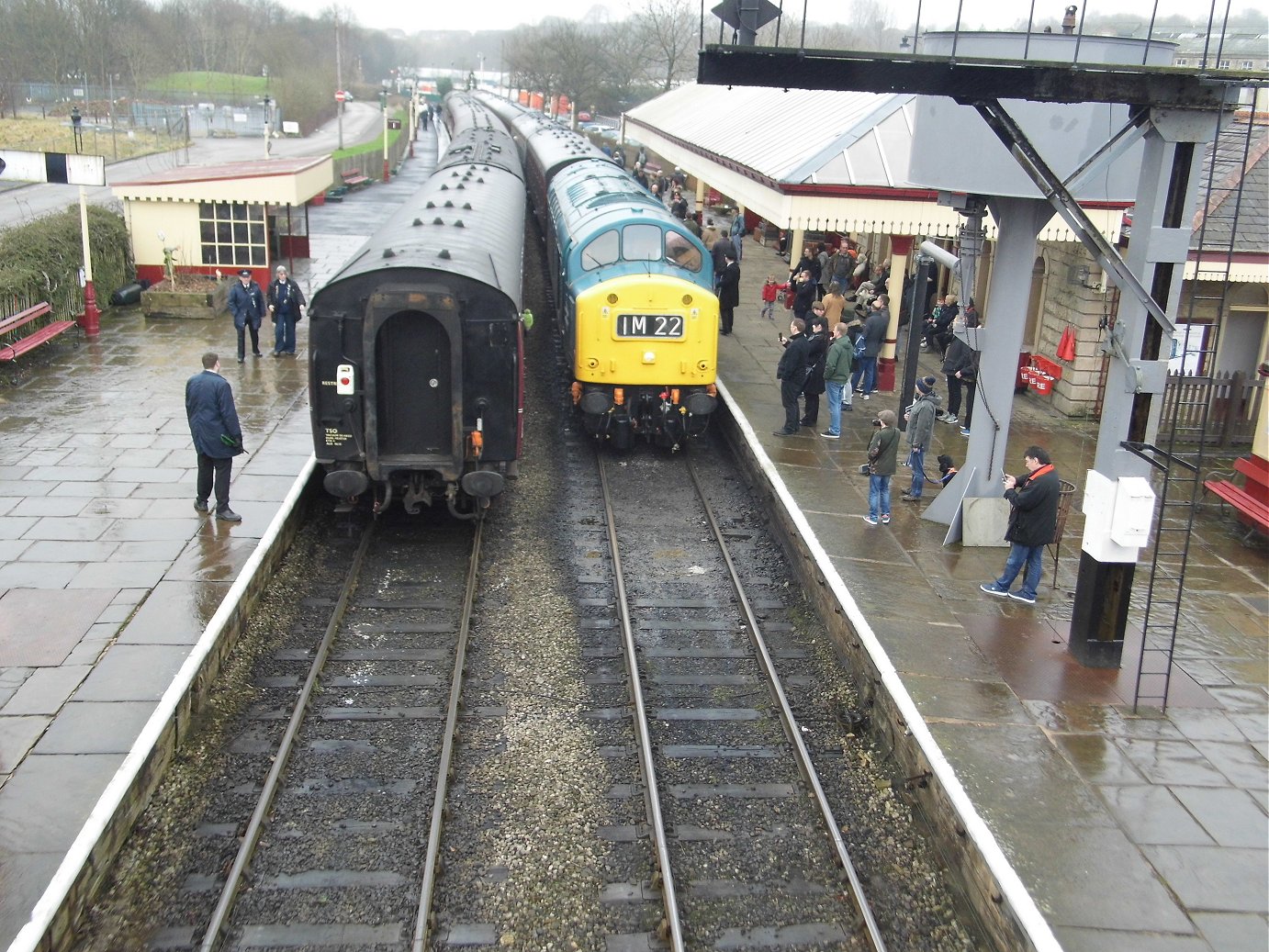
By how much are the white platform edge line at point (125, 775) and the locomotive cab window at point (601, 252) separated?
6.02 metres

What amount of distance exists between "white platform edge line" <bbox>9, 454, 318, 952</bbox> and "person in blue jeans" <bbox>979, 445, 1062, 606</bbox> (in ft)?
20.9

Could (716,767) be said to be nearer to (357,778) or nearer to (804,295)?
(357,778)

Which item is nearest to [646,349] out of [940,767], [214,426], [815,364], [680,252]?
[680,252]

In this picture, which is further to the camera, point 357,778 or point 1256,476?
point 1256,476

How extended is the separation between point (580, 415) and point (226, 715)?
7.86m

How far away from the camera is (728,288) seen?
1864 cm

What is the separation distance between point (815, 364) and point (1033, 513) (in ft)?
16.7

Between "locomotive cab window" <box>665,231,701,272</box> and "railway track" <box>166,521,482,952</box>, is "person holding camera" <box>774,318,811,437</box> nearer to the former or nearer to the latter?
"locomotive cab window" <box>665,231,701,272</box>

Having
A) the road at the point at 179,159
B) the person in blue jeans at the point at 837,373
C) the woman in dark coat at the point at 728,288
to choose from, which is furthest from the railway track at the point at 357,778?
the road at the point at 179,159

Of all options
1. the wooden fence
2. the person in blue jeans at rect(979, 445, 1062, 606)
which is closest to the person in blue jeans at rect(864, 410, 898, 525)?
the person in blue jeans at rect(979, 445, 1062, 606)

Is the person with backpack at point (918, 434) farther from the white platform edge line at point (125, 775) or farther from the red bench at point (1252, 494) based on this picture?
the white platform edge line at point (125, 775)

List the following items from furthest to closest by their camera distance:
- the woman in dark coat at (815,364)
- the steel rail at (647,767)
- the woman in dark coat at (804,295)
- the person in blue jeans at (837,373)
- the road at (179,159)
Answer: the road at (179,159)
the woman in dark coat at (804,295)
the woman in dark coat at (815,364)
the person in blue jeans at (837,373)
the steel rail at (647,767)

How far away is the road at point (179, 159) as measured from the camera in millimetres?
28484

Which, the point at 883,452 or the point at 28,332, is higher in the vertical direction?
the point at 883,452
